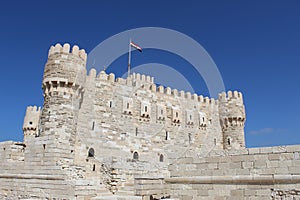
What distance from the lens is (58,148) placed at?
37.1ft

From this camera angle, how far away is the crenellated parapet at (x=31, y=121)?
Answer: 74.7 feet

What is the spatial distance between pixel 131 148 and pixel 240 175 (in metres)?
10.9

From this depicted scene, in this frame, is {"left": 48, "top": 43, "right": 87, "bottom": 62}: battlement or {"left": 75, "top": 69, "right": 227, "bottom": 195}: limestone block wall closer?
{"left": 48, "top": 43, "right": 87, "bottom": 62}: battlement

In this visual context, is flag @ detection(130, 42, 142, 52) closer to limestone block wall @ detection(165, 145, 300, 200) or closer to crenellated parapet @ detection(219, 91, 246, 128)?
crenellated parapet @ detection(219, 91, 246, 128)

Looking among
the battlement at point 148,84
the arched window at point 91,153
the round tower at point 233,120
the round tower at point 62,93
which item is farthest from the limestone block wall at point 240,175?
the round tower at point 233,120

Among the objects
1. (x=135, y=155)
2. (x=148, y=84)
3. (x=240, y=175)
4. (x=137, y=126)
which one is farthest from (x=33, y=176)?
(x=148, y=84)

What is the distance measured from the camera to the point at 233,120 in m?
21.1

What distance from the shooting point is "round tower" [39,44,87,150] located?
12.2 m

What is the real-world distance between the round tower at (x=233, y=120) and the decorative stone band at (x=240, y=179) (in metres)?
14.6

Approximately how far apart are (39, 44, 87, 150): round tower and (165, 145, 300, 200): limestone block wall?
256 inches

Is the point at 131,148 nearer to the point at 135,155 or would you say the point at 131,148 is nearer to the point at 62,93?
→ the point at 135,155

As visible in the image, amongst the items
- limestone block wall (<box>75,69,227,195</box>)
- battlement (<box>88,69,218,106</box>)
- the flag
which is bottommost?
limestone block wall (<box>75,69,227,195</box>)

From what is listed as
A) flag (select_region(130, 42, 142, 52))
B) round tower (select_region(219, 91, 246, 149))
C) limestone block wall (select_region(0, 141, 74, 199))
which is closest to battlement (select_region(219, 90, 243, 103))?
round tower (select_region(219, 91, 246, 149))

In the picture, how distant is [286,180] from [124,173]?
7768 mm
